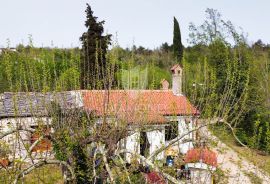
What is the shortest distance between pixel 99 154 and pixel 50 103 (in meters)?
1.61

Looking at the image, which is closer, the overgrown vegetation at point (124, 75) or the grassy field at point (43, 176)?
the grassy field at point (43, 176)

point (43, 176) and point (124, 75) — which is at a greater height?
point (124, 75)

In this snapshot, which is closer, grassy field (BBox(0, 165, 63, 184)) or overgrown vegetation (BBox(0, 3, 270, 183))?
grassy field (BBox(0, 165, 63, 184))

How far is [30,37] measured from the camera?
675cm

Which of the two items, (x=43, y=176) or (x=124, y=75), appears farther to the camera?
(x=124, y=75)

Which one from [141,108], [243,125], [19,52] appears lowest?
[243,125]

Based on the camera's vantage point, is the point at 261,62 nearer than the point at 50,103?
No

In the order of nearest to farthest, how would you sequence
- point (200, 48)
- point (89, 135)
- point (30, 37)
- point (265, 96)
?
point (30, 37) < point (89, 135) < point (265, 96) < point (200, 48)

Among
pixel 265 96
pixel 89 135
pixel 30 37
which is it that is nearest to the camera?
pixel 30 37

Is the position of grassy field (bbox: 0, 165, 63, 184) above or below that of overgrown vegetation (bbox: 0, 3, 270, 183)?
below

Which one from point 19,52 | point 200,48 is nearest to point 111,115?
point 19,52

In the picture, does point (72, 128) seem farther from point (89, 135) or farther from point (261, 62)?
point (261, 62)

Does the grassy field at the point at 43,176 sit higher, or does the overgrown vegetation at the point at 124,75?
the overgrown vegetation at the point at 124,75

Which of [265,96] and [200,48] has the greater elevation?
[200,48]
